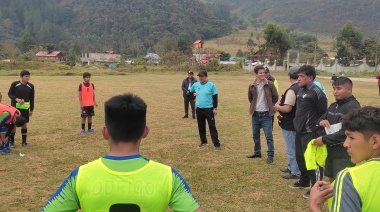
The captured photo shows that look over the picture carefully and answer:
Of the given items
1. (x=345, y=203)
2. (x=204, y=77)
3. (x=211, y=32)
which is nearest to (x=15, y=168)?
(x=204, y=77)

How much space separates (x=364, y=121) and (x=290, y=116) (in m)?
4.71

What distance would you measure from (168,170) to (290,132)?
204 inches

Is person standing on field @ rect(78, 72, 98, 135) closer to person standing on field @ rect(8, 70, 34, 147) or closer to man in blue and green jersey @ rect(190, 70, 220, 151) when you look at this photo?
person standing on field @ rect(8, 70, 34, 147)

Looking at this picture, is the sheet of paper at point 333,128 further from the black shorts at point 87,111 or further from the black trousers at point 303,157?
the black shorts at point 87,111

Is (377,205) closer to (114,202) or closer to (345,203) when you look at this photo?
(345,203)

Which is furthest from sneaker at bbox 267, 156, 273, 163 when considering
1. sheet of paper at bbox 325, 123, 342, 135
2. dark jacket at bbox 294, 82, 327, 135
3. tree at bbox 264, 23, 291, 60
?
tree at bbox 264, 23, 291, 60

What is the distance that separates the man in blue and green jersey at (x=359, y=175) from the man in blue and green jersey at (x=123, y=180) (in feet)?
2.33

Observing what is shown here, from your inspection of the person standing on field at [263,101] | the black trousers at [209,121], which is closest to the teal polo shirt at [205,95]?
the black trousers at [209,121]

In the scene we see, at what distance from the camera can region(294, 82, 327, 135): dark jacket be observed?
5660 millimetres

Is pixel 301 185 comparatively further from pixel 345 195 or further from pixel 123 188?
pixel 123 188

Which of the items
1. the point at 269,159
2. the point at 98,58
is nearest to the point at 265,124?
the point at 269,159

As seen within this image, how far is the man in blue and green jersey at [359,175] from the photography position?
1856mm

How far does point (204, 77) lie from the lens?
29.5ft

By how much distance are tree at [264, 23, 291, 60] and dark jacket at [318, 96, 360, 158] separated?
67314 millimetres
